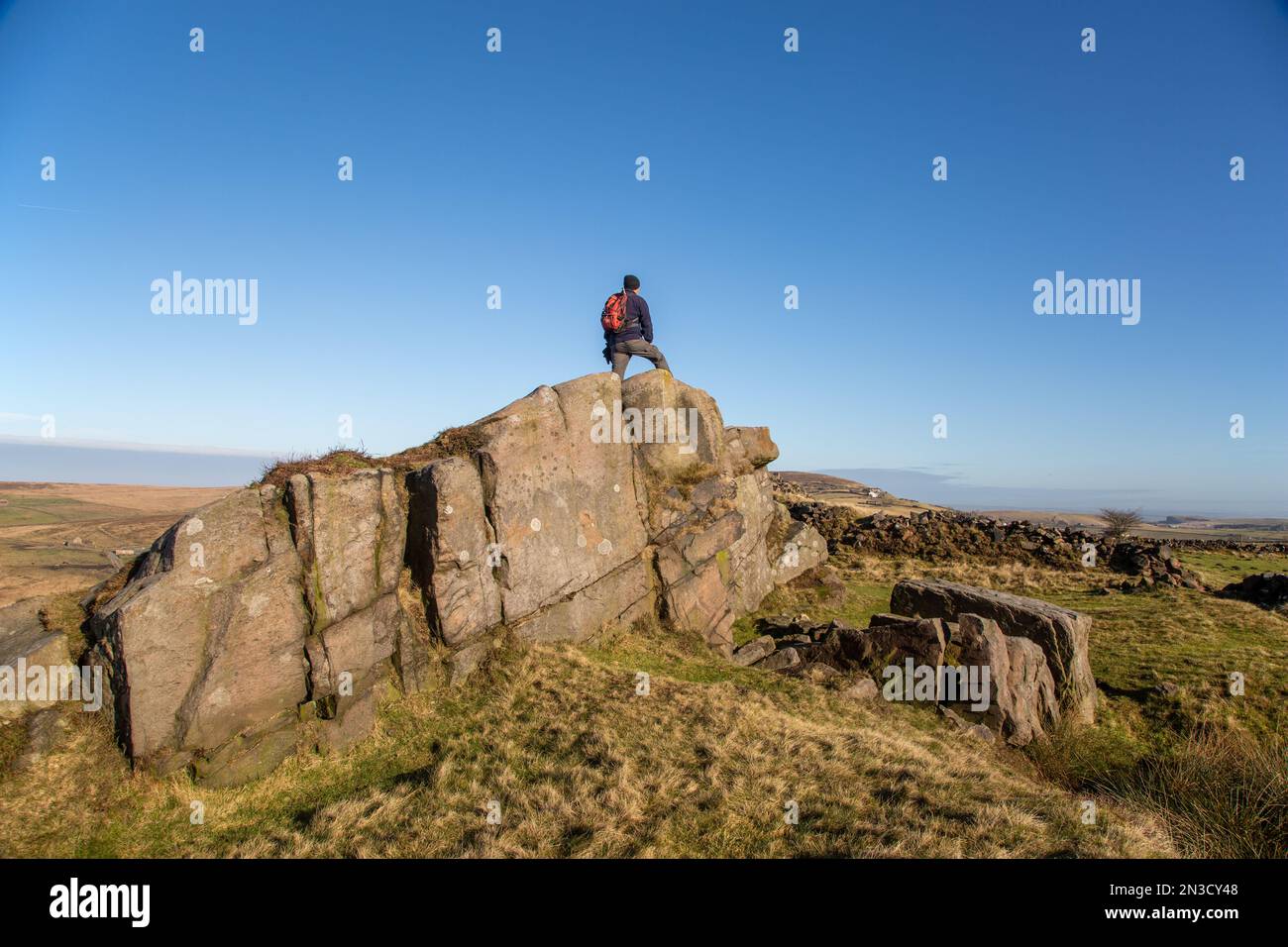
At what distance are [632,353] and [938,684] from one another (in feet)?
41.1

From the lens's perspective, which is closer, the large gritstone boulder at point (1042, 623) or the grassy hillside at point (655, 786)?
the grassy hillside at point (655, 786)

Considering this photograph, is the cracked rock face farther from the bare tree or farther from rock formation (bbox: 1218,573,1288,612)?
the bare tree

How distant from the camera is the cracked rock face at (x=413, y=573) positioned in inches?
418

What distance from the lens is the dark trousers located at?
1944cm

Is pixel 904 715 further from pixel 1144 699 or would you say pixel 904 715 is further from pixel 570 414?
pixel 570 414

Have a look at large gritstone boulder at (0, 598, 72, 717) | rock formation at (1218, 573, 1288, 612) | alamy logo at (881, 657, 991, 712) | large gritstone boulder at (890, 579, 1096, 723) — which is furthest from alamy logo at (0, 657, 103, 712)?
rock formation at (1218, 573, 1288, 612)

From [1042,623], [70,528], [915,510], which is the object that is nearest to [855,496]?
[915,510]

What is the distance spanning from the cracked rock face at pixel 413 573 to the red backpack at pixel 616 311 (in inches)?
71.7

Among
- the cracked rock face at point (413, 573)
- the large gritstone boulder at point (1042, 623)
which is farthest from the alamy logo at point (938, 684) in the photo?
the cracked rock face at point (413, 573)

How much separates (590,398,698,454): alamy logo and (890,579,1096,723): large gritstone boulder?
928cm

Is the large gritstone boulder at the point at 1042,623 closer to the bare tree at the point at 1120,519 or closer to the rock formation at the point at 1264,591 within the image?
the rock formation at the point at 1264,591

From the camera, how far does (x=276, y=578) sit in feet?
38.7

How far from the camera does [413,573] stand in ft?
46.8
